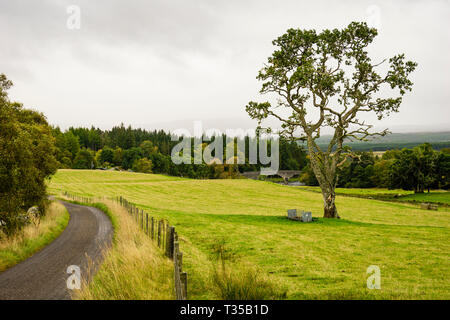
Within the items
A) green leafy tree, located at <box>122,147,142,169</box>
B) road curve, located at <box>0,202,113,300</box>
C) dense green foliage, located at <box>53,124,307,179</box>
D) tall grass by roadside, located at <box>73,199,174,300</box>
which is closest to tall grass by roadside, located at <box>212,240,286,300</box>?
tall grass by roadside, located at <box>73,199,174,300</box>

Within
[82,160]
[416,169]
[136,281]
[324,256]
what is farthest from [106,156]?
[136,281]

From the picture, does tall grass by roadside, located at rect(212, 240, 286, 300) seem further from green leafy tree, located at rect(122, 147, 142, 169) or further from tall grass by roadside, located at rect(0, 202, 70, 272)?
green leafy tree, located at rect(122, 147, 142, 169)

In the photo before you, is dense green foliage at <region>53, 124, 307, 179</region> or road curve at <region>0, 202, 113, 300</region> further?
dense green foliage at <region>53, 124, 307, 179</region>

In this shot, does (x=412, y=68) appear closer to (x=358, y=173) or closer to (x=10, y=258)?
(x=10, y=258)

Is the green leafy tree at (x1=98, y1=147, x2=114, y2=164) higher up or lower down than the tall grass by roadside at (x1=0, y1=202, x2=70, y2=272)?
higher up

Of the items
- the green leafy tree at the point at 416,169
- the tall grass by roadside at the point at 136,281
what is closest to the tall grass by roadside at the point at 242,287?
the tall grass by roadside at the point at 136,281

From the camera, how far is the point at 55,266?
13.9m

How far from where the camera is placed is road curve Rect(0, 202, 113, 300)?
10.5 metres

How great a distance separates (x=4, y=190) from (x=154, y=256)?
11.1m

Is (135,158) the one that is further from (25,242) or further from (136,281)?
(136,281)

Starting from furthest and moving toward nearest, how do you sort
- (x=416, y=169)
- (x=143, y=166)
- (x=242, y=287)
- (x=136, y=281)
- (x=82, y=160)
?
(x=82, y=160) → (x=143, y=166) → (x=416, y=169) → (x=136, y=281) → (x=242, y=287)

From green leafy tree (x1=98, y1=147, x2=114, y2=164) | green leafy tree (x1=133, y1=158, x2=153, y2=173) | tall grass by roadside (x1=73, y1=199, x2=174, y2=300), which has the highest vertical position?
green leafy tree (x1=98, y1=147, x2=114, y2=164)
